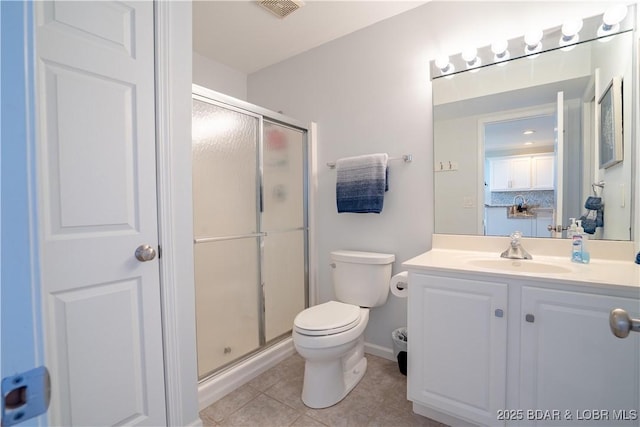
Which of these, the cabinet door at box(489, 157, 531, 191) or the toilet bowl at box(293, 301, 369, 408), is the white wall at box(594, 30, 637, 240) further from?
the toilet bowl at box(293, 301, 369, 408)

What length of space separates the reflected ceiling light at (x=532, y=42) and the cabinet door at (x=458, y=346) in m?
1.31

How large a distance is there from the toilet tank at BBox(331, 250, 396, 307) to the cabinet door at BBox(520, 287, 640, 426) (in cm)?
85

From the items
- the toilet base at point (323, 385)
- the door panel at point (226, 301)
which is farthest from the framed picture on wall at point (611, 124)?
the door panel at point (226, 301)

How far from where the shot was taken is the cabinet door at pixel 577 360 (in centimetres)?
104

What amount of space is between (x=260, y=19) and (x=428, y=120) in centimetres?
134

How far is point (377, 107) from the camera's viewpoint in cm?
207

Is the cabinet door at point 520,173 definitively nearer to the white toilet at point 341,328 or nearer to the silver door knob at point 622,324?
the white toilet at point 341,328

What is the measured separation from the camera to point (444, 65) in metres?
1.80

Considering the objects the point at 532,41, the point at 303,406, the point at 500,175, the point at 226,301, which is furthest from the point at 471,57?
the point at 303,406

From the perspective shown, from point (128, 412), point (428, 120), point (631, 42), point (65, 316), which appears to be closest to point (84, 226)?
point (65, 316)

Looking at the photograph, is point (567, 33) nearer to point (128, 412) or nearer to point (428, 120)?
point (428, 120)

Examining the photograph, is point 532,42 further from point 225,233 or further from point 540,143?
point 225,233

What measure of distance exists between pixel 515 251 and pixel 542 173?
463 mm

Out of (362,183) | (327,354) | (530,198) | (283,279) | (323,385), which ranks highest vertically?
(362,183)
